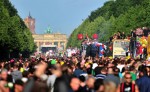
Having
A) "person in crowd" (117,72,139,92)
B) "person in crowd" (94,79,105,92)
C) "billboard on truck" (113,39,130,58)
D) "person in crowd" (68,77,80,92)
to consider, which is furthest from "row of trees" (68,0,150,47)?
"person in crowd" (94,79,105,92)

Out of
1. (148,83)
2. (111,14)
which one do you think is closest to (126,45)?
(148,83)

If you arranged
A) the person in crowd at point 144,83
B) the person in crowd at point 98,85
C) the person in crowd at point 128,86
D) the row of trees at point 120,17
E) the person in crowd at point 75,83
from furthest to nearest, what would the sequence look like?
the row of trees at point 120,17 < the person in crowd at point 144,83 < the person in crowd at point 128,86 < the person in crowd at point 75,83 < the person in crowd at point 98,85

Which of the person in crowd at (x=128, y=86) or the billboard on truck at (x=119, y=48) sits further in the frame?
the billboard on truck at (x=119, y=48)

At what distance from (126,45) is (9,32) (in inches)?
1174

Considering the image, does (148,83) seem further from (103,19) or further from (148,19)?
(103,19)

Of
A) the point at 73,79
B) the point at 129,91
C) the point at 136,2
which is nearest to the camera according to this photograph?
the point at 73,79

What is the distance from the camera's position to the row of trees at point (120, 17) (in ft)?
310

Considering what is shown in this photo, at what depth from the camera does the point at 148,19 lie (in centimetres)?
8762

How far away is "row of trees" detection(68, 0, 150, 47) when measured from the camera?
310 feet

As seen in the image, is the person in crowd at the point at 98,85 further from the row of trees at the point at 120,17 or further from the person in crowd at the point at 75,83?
the row of trees at the point at 120,17

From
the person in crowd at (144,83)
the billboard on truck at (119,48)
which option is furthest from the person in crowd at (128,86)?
the billboard on truck at (119,48)

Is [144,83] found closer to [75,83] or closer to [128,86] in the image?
[128,86]

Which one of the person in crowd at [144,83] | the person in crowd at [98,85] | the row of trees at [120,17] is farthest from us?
the row of trees at [120,17]

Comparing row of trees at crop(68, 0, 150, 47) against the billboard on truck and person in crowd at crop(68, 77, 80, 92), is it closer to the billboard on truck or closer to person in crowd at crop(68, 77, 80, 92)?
the billboard on truck
